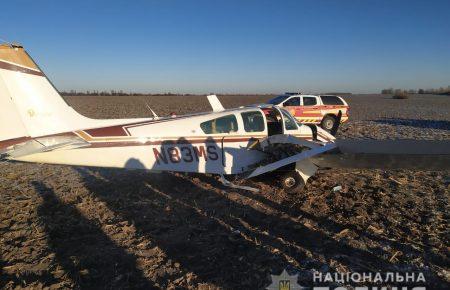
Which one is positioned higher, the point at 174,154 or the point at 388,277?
the point at 174,154

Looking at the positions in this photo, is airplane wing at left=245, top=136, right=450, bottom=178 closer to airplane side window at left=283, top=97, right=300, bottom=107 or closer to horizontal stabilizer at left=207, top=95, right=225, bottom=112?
horizontal stabilizer at left=207, top=95, right=225, bottom=112

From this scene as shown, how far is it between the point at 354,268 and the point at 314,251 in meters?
0.63

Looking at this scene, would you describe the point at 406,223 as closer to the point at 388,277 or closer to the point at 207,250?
the point at 388,277

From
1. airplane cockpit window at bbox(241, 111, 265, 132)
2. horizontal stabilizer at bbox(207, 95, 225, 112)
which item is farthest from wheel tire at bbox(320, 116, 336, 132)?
airplane cockpit window at bbox(241, 111, 265, 132)

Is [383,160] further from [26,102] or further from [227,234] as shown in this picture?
[26,102]

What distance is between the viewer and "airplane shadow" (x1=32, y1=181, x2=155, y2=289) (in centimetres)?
435

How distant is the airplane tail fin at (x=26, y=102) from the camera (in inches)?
269

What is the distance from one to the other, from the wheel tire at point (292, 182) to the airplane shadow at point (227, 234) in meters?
0.84

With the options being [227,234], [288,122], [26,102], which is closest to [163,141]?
[26,102]

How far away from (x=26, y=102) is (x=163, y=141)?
2974 millimetres

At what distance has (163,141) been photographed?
7844mm

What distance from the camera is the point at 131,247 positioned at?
207 inches

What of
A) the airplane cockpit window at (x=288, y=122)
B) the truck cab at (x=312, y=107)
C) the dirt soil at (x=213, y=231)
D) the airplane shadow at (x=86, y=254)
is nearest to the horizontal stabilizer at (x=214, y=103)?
the airplane cockpit window at (x=288, y=122)

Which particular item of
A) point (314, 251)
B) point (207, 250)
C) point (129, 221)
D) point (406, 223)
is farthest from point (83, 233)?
point (406, 223)
